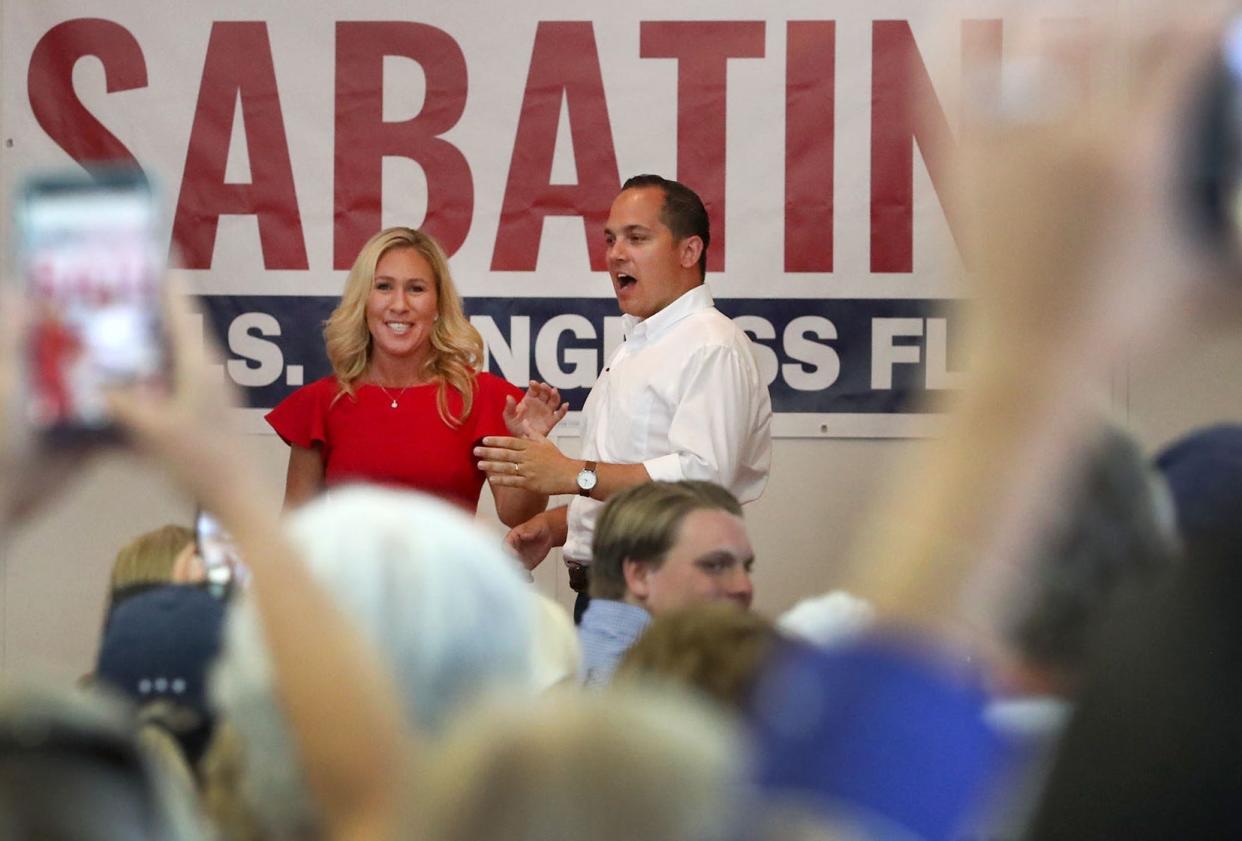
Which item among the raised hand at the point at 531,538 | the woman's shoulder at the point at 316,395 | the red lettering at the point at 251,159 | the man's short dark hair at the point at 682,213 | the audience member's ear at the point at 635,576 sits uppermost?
the red lettering at the point at 251,159

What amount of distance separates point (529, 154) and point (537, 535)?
4.32 ft

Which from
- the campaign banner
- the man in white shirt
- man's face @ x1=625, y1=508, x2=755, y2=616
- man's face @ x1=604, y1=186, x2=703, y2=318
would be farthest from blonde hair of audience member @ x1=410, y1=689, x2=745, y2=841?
the campaign banner

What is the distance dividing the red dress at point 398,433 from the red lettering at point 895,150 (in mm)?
1337

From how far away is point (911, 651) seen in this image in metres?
0.62

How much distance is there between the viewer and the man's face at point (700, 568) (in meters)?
2.45

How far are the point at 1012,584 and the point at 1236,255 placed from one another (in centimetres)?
16

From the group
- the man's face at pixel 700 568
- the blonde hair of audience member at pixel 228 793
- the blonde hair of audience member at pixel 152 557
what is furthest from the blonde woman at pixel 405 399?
the blonde hair of audience member at pixel 228 793

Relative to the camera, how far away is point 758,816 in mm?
633

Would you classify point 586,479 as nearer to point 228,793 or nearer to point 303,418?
point 303,418

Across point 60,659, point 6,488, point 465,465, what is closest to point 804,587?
point 465,465

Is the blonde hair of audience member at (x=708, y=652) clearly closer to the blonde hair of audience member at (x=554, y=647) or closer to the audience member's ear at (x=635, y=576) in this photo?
the blonde hair of audience member at (x=554, y=647)

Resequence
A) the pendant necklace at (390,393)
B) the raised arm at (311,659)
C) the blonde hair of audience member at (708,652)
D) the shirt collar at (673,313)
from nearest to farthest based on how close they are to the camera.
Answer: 1. the raised arm at (311,659)
2. the blonde hair of audience member at (708,652)
3. the pendant necklace at (390,393)
4. the shirt collar at (673,313)

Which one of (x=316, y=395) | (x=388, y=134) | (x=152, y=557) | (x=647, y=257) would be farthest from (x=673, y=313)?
(x=152, y=557)

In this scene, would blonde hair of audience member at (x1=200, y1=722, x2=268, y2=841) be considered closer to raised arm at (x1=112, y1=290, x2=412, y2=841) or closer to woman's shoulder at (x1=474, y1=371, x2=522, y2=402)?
raised arm at (x1=112, y1=290, x2=412, y2=841)
